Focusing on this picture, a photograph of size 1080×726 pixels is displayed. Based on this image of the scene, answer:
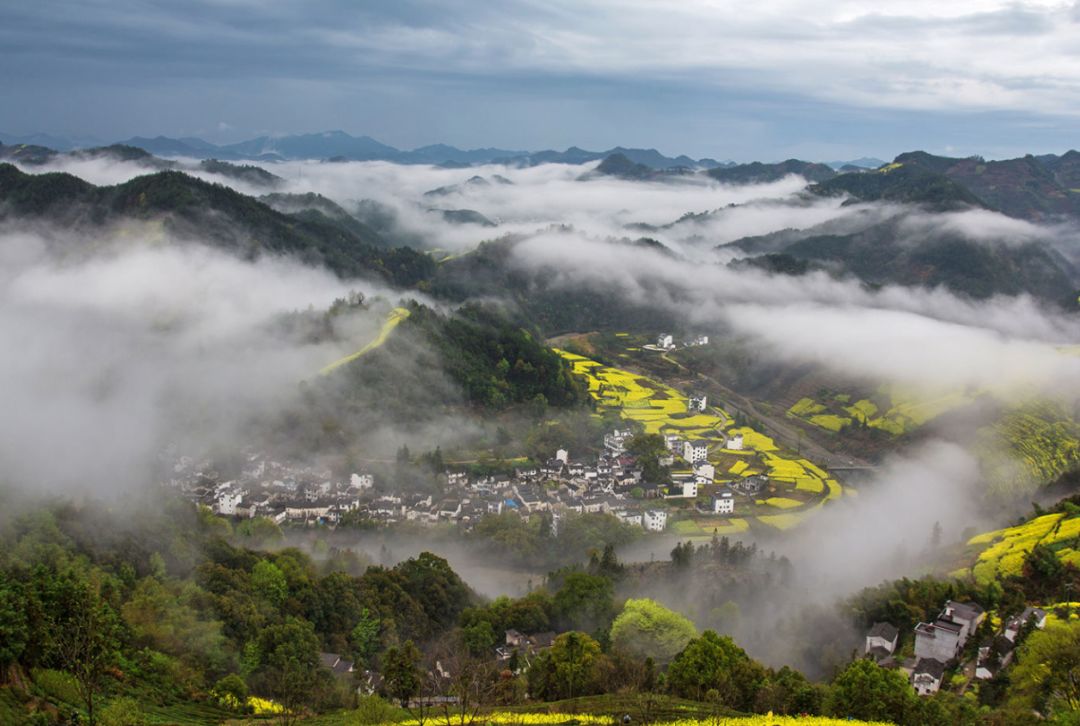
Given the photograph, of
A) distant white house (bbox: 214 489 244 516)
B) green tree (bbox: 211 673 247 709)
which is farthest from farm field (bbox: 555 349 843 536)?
green tree (bbox: 211 673 247 709)

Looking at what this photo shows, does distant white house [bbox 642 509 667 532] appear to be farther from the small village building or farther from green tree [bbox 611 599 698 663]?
green tree [bbox 611 599 698 663]

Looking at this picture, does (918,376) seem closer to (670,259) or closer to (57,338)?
(670,259)

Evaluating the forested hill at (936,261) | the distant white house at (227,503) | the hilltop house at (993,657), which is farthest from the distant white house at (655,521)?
the forested hill at (936,261)

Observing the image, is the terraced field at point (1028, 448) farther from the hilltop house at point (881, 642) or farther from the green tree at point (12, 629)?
the green tree at point (12, 629)

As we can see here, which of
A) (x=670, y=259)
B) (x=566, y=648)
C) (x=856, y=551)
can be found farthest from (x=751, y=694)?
(x=670, y=259)

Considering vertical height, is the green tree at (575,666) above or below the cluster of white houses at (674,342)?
above
